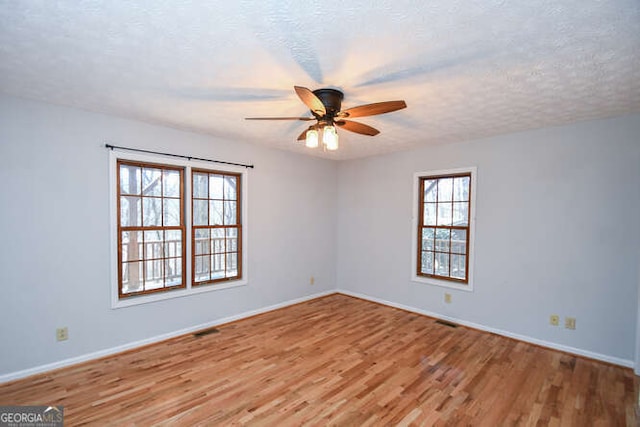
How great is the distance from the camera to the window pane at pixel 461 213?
13.8 ft

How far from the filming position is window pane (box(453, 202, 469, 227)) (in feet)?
13.8

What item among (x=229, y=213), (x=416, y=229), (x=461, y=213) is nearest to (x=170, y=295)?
(x=229, y=213)

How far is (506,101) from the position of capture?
271 centimetres

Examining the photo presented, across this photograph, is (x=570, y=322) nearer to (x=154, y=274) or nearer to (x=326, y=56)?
(x=326, y=56)

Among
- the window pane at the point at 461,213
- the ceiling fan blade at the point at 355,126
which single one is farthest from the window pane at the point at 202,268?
the window pane at the point at 461,213

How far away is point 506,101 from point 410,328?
9.49 feet

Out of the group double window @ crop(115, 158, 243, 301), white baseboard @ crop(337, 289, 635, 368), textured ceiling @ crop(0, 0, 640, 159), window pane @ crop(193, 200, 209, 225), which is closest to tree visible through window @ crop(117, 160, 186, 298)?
double window @ crop(115, 158, 243, 301)

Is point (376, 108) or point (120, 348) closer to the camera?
point (376, 108)

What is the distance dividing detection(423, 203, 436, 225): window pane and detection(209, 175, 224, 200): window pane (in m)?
3.06

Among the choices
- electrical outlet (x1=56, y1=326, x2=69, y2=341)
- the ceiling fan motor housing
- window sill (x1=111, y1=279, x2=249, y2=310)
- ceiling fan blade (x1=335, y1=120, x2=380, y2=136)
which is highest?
the ceiling fan motor housing

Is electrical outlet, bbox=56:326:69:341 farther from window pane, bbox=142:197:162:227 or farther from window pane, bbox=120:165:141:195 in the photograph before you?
window pane, bbox=120:165:141:195

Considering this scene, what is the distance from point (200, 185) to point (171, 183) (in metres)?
0.37

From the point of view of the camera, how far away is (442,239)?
4438mm

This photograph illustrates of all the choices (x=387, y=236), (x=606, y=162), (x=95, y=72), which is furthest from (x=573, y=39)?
(x=387, y=236)
